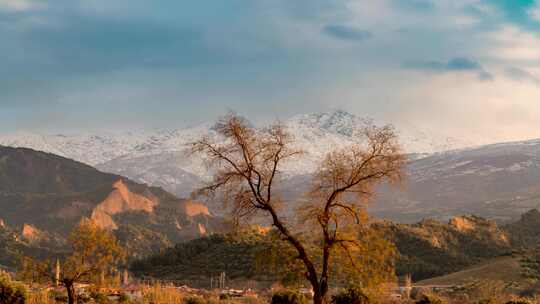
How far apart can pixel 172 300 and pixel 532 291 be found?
34.9 metres

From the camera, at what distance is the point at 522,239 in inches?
3809

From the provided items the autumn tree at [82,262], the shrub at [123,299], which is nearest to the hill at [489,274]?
the shrub at [123,299]

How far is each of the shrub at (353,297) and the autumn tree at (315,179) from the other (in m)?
2.48

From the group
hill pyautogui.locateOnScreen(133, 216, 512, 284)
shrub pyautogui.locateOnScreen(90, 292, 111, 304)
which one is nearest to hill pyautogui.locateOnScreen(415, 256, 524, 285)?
hill pyautogui.locateOnScreen(133, 216, 512, 284)

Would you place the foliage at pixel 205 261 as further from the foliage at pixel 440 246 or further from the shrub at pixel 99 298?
the shrub at pixel 99 298

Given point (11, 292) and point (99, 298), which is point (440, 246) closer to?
point (99, 298)

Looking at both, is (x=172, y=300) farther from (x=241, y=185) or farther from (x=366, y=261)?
(x=366, y=261)

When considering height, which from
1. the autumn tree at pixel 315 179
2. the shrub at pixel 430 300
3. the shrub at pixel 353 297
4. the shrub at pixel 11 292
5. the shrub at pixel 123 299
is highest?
the autumn tree at pixel 315 179

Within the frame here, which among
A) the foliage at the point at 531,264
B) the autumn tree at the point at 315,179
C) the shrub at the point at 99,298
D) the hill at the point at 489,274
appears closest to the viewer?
the autumn tree at the point at 315,179

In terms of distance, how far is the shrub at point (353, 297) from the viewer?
32656 millimetres

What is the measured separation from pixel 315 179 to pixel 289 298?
6.81m

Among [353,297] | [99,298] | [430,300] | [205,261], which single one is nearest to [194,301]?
[99,298]

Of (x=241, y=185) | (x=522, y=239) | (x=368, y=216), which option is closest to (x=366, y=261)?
(x=368, y=216)

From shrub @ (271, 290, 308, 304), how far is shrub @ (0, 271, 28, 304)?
11798 millimetres
